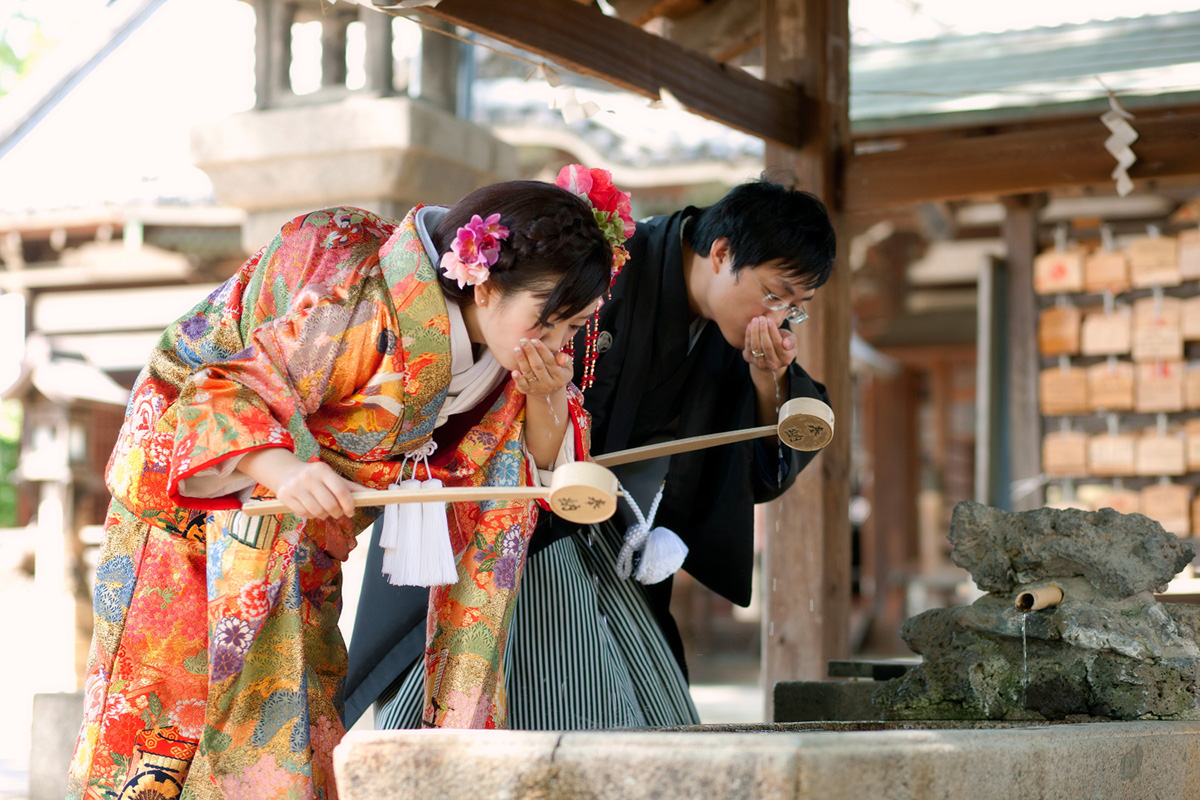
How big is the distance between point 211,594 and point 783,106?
2514 mm

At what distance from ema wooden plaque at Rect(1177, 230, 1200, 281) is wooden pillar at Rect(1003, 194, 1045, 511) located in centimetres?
70

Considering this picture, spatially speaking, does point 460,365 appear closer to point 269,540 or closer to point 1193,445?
point 269,540

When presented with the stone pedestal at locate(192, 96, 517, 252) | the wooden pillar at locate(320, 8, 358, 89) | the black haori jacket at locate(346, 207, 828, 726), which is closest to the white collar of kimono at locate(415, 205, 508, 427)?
the black haori jacket at locate(346, 207, 828, 726)

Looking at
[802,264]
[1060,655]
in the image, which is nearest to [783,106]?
[802,264]

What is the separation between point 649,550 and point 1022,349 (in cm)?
384

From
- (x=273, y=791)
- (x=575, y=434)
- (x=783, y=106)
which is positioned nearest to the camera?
(x=273, y=791)

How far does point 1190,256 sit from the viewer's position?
18.8 feet

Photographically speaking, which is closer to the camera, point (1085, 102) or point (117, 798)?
point (117, 798)

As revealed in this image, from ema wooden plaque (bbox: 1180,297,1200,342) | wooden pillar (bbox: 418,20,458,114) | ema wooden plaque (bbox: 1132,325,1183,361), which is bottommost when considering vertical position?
ema wooden plaque (bbox: 1132,325,1183,361)

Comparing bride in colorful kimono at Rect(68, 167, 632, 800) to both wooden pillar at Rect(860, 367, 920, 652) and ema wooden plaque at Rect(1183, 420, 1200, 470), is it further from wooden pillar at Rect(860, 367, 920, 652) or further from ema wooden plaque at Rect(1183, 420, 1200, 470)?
wooden pillar at Rect(860, 367, 920, 652)

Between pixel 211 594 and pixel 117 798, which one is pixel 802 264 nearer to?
pixel 211 594

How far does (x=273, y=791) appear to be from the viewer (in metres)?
2.13

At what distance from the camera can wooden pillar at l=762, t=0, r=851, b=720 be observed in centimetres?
384

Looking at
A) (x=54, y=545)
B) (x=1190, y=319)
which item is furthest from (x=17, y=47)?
(x=1190, y=319)
